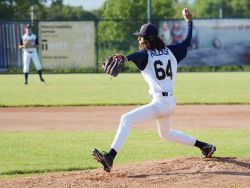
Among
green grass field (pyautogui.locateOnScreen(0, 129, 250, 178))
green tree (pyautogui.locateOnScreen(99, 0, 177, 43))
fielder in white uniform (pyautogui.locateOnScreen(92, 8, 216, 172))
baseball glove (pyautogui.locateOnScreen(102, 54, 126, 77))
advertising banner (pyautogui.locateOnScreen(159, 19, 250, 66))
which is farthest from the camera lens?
green tree (pyautogui.locateOnScreen(99, 0, 177, 43))

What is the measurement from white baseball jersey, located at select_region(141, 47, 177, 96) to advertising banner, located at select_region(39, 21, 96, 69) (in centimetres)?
2867

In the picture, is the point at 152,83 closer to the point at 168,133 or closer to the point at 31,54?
the point at 168,133

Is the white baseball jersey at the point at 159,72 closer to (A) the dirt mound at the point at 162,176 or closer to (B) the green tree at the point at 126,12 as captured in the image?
(A) the dirt mound at the point at 162,176

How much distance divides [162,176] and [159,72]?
3.85ft

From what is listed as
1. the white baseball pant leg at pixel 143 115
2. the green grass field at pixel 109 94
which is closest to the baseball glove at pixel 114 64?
the white baseball pant leg at pixel 143 115

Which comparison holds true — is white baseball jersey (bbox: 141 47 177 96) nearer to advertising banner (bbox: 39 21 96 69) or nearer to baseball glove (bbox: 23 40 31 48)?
baseball glove (bbox: 23 40 31 48)

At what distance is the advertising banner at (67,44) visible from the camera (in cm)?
3600

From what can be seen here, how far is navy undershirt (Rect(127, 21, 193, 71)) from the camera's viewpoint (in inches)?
289

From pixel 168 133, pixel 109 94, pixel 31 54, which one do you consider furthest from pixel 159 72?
pixel 31 54

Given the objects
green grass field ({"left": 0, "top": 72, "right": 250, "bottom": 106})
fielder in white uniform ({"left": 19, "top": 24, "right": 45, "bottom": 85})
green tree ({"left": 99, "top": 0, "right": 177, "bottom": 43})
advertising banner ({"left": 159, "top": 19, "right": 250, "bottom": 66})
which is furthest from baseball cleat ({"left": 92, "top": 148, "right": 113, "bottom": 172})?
green tree ({"left": 99, "top": 0, "right": 177, "bottom": 43})

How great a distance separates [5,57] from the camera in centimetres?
3659

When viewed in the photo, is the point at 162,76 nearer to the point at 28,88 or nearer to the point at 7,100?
the point at 7,100

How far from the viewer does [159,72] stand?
7.52 m

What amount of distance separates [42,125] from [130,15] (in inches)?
1568
